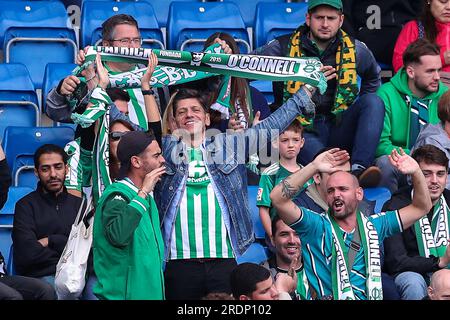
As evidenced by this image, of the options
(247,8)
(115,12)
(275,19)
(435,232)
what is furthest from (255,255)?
(247,8)

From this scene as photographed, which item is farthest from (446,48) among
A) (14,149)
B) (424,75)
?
(14,149)

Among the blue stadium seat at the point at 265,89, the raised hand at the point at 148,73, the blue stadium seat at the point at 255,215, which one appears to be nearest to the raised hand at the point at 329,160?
the raised hand at the point at 148,73

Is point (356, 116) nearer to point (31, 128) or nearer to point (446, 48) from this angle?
point (446, 48)

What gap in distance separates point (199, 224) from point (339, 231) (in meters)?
0.78

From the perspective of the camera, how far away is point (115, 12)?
11391mm

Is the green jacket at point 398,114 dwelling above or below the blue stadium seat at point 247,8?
below

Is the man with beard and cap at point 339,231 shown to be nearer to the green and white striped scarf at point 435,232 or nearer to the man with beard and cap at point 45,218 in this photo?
the green and white striped scarf at point 435,232

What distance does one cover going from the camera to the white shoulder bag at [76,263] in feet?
27.4

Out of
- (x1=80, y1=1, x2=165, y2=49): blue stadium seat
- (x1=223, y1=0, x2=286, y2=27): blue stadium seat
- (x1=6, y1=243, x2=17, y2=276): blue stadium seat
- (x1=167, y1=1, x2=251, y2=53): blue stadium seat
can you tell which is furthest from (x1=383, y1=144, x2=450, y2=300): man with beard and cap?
(x1=223, y1=0, x2=286, y2=27): blue stadium seat

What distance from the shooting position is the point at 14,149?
398 inches

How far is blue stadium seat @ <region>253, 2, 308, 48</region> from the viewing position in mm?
11438

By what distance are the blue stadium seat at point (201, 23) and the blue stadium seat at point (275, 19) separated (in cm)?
14

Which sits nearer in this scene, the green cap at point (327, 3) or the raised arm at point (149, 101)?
the raised arm at point (149, 101)
